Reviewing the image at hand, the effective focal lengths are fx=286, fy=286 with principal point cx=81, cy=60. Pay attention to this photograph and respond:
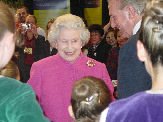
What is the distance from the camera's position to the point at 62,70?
259 centimetres

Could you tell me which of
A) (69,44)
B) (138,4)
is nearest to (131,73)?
(138,4)

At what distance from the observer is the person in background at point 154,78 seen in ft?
3.64

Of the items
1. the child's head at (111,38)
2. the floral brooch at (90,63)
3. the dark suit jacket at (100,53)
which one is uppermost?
the floral brooch at (90,63)

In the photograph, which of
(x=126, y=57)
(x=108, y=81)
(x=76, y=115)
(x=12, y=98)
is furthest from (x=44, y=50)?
(x=12, y=98)

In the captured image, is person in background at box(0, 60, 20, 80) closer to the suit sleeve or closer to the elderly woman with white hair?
the elderly woman with white hair

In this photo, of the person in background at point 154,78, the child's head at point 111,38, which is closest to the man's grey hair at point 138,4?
the person in background at point 154,78

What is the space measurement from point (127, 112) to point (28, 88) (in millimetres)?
440

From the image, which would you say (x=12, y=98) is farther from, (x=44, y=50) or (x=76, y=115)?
(x=44, y=50)

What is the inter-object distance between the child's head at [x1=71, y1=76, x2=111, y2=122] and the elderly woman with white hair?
2.65 feet

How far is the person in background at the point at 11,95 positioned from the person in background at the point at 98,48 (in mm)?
3712

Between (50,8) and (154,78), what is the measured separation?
5.91 meters

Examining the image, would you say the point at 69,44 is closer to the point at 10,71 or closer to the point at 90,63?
the point at 90,63

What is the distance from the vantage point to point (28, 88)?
1.26 meters

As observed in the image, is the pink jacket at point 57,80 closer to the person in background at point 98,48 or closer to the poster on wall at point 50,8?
the person in background at point 98,48
